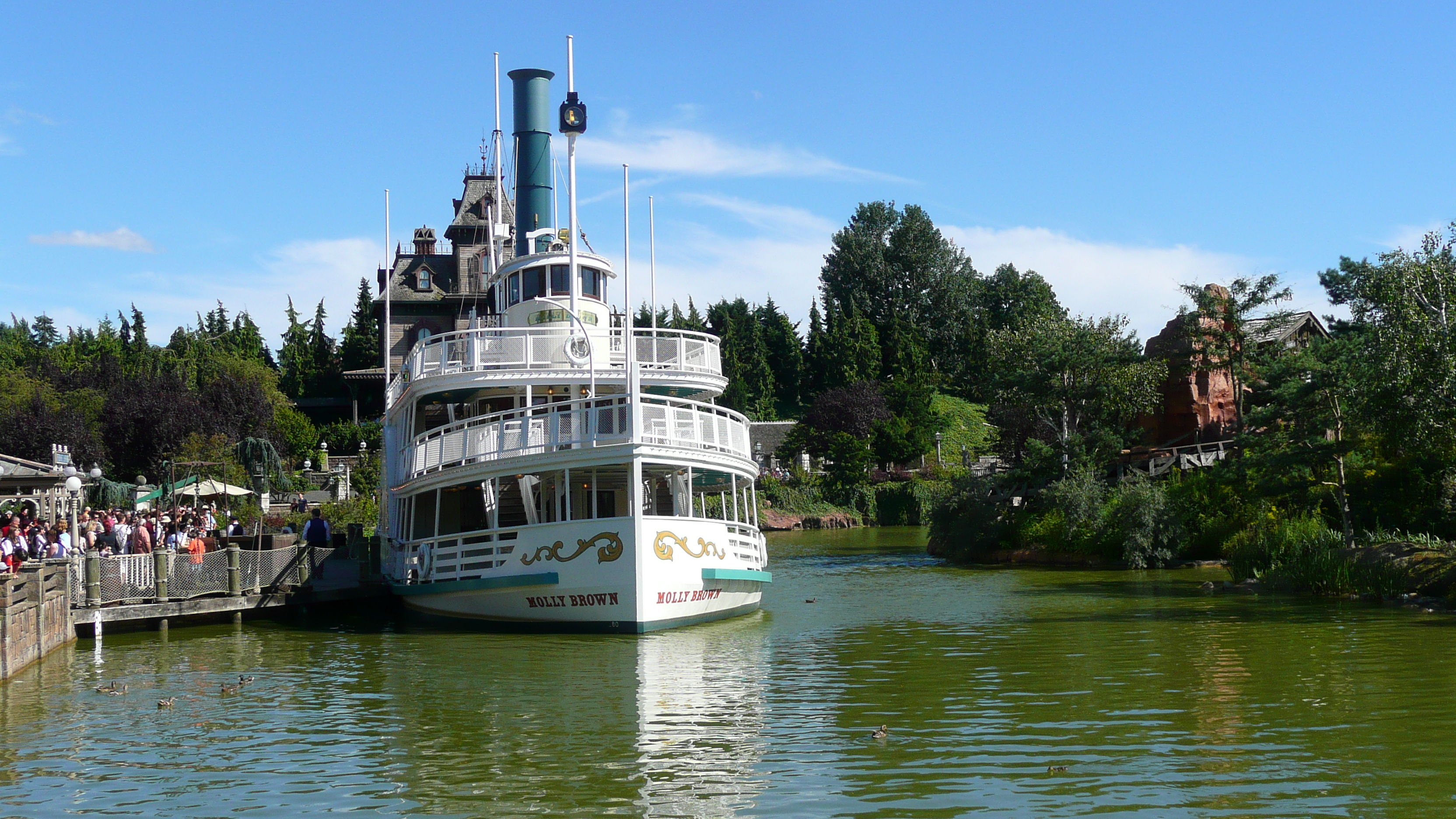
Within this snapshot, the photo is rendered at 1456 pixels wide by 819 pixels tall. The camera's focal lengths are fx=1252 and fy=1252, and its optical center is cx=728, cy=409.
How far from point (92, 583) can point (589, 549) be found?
28.5 ft

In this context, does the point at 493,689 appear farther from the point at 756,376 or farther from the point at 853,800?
the point at 756,376

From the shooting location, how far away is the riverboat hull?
2042cm

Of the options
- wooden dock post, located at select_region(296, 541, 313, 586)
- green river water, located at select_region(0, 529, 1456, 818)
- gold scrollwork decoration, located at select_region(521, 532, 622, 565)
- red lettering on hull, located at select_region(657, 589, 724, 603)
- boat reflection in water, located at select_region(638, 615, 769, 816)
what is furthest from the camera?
wooden dock post, located at select_region(296, 541, 313, 586)

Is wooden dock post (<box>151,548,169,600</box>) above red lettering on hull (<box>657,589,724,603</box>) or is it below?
above

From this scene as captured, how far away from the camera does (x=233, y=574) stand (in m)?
23.9

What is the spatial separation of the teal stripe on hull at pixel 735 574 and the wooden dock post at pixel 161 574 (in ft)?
32.1

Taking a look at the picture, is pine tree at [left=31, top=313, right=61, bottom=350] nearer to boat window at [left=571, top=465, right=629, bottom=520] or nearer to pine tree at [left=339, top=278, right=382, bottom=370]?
pine tree at [left=339, top=278, right=382, bottom=370]

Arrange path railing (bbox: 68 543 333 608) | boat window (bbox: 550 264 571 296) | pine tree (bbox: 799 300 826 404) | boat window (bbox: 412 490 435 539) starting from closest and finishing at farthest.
Result: 1. path railing (bbox: 68 543 333 608)
2. boat window (bbox: 412 490 435 539)
3. boat window (bbox: 550 264 571 296)
4. pine tree (bbox: 799 300 826 404)

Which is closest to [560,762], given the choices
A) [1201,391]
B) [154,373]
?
[1201,391]

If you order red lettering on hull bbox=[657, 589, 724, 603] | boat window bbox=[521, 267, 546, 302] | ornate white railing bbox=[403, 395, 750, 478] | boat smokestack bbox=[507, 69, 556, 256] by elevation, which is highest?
boat smokestack bbox=[507, 69, 556, 256]

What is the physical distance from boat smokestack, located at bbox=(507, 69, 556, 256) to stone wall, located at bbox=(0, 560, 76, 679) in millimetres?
15544

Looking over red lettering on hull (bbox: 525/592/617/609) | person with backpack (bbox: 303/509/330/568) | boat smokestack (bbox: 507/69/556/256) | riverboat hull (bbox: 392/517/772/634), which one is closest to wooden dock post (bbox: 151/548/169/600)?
riverboat hull (bbox: 392/517/772/634)

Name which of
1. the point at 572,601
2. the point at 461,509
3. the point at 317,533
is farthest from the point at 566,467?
the point at 317,533

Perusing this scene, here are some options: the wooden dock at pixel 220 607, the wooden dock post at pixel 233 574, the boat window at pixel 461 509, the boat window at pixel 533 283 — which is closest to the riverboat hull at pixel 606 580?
the boat window at pixel 461 509
